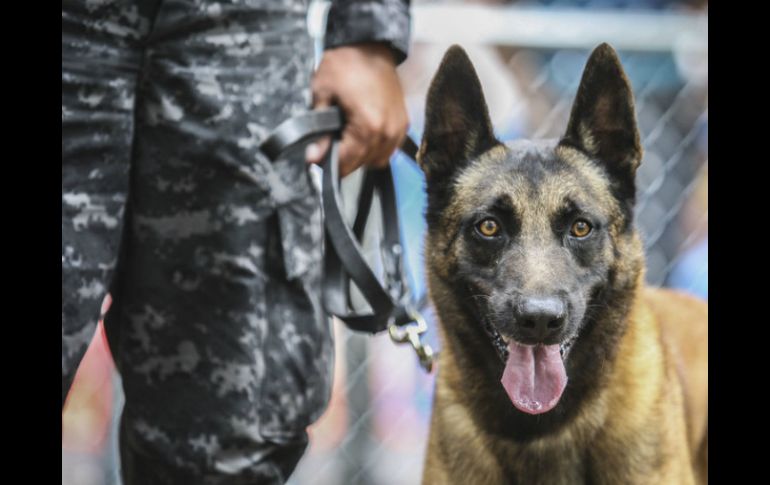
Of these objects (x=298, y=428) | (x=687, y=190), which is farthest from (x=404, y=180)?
(x=298, y=428)

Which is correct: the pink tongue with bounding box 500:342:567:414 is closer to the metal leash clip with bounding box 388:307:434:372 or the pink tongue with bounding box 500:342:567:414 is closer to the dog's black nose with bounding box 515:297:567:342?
the dog's black nose with bounding box 515:297:567:342

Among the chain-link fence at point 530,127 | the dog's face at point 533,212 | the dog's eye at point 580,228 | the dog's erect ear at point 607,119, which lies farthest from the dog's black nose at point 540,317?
the chain-link fence at point 530,127

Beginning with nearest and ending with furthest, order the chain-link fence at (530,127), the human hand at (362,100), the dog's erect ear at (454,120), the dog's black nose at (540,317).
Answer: the dog's black nose at (540,317) → the dog's erect ear at (454,120) → the human hand at (362,100) → the chain-link fence at (530,127)

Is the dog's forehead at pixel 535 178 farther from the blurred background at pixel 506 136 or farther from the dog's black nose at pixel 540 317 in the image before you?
the blurred background at pixel 506 136

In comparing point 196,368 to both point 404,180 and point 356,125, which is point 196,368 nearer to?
point 356,125

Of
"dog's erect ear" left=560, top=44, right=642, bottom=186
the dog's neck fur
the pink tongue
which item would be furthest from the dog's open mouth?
"dog's erect ear" left=560, top=44, right=642, bottom=186

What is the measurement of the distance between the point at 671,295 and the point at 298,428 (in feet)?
3.75

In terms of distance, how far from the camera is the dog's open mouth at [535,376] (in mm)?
1453

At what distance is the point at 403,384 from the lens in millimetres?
3096

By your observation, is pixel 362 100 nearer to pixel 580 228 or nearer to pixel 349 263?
pixel 349 263

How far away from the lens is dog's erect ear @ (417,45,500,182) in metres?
1.55

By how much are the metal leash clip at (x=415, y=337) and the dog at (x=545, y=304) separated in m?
0.10

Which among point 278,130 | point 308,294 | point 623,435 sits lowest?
point 623,435

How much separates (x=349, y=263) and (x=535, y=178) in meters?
0.38
